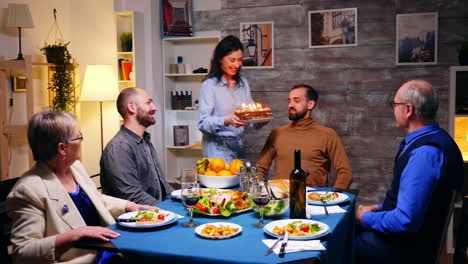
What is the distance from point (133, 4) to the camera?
513cm

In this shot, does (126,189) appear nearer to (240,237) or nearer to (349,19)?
(240,237)

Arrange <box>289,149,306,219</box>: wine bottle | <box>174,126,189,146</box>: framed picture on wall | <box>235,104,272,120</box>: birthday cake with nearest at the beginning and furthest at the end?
<box>289,149,306,219</box>: wine bottle
<box>235,104,272,120</box>: birthday cake
<box>174,126,189,146</box>: framed picture on wall

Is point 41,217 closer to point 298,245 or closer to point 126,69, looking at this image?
point 298,245

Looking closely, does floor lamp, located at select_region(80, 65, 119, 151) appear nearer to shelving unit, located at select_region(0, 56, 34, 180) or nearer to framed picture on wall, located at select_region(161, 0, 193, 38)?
shelving unit, located at select_region(0, 56, 34, 180)

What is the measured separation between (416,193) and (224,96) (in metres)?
1.93

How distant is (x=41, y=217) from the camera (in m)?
1.93

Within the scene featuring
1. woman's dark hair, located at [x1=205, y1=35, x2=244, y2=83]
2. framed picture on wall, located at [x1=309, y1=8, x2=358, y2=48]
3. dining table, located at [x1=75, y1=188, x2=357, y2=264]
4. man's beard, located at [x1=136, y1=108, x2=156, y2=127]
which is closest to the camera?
dining table, located at [x1=75, y1=188, x2=357, y2=264]

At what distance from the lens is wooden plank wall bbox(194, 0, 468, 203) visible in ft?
14.6

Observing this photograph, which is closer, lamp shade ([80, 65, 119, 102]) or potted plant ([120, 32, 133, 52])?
lamp shade ([80, 65, 119, 102])

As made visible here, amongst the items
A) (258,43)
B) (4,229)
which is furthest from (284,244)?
(258,43)

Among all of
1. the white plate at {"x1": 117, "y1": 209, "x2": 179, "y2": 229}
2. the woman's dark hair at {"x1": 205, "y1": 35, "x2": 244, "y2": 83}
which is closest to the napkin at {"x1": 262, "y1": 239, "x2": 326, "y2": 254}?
the white plate at {"x1": 117, "y1": 209, "x2": 179, "y2": 229}

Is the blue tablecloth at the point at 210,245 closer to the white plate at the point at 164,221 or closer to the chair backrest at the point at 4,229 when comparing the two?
the white plate at the point at 164,221

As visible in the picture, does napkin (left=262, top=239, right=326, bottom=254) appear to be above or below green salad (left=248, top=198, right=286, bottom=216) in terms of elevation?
below

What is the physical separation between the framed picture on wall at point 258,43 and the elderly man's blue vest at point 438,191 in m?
2.78
